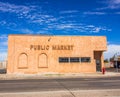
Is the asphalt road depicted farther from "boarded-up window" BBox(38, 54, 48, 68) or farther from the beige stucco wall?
"boarded-up window" BBox(38, 54, 48, 68)

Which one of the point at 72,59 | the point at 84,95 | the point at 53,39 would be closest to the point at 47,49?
the point at 53,39

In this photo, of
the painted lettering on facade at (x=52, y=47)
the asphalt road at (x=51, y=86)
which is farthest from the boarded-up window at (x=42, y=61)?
the asphalt road at (x=51, y=86)

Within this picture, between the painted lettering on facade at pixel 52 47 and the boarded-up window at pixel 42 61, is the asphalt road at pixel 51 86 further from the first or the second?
the painted lettering on facade at pixel 52 47

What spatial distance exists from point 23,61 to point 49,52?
13.9ft

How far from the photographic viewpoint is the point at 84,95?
1320 cm

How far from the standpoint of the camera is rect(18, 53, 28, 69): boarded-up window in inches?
1479

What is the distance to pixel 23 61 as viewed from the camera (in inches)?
1485

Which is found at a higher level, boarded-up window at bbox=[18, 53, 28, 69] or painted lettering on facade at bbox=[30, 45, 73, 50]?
painted lettering on facade at bbox=[30, 45, 73, 50]

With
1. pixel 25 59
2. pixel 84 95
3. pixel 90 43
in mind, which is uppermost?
pixel 90 43

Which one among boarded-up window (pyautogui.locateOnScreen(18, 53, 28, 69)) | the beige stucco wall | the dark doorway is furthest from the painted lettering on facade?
the dark doorway

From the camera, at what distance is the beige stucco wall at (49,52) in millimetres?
37625

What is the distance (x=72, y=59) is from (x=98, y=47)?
4.65m

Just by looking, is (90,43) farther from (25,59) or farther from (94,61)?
(25,59)

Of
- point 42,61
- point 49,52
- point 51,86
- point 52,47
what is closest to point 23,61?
point 42,61
